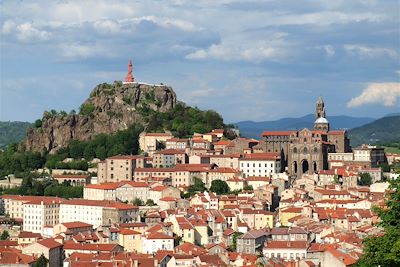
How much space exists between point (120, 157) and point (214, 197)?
15035 millimetres

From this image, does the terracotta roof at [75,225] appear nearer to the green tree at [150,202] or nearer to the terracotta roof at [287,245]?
the green tree at [150,202]

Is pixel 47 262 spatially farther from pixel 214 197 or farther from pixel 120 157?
pixel 120 157

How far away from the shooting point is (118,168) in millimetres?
A: 78562

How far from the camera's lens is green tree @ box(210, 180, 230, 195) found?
71.9 metres

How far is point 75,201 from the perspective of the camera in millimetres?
68875

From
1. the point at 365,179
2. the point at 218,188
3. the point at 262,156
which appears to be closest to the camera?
the point at 218,188

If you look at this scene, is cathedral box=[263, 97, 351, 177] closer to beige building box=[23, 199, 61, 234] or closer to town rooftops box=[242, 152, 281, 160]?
town rooftops box=[242, 152, 281, 160]

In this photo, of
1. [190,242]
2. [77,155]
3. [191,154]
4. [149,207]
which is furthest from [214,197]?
[77,155]

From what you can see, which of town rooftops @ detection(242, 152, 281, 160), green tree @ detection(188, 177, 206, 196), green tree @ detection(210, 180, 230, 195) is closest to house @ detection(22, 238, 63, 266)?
green tree @ detection(188, 177, 206, 196)

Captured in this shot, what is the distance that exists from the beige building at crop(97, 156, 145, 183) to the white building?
9.63 metres

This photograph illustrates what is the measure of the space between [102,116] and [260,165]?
85.7ft

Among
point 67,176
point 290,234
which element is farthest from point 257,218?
point 67,176

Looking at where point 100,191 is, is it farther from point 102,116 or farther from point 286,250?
point 286,250

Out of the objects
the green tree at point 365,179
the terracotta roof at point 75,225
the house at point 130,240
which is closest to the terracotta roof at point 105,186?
the terracotta roof at point 75,225
